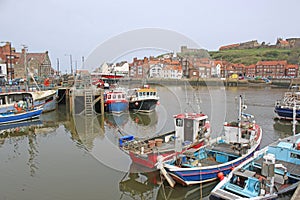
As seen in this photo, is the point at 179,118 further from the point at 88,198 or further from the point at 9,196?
the point at 9,196

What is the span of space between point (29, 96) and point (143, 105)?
11.1m

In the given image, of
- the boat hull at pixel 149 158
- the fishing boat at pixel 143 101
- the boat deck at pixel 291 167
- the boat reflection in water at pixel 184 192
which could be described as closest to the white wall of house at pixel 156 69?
the fishing boat at pixel 143 101

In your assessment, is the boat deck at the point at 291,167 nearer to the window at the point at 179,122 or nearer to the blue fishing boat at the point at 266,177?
the blue fishing boat at the point at 266,177

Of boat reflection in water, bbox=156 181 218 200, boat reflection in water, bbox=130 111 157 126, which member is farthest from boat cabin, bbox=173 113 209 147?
boat reflection in water, bbox=130 111 157 126

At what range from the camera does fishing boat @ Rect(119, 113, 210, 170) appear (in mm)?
8883

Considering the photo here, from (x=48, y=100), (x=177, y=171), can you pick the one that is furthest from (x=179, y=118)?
(x=48, y=100)

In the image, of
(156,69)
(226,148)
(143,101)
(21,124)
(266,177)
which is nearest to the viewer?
(266,177)

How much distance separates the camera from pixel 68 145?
1369 centimetres

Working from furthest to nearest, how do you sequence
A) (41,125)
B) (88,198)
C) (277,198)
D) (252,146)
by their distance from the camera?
(41,125)
(252,146)
(88,198)
(277,198)

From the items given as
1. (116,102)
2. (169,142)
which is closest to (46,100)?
(116,102)

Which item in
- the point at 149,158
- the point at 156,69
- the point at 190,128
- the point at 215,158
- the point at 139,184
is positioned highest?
the point at 156,69

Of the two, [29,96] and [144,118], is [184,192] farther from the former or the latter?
[29,96]

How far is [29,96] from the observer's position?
23047mm

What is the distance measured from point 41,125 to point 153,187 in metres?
13.4
